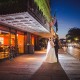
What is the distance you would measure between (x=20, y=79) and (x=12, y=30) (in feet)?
40.1

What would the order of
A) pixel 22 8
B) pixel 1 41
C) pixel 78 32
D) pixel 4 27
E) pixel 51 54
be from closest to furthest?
pixel 22 8
pixel 51 54
pixel 4 27
pixel 1 41
pixel 78 32

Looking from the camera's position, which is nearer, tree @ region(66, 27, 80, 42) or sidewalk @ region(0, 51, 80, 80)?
sidewalk @ region(0, 51, 80, 80)

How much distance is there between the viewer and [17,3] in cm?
1307

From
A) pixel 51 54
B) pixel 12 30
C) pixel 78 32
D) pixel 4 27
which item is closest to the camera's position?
pixel 51 54

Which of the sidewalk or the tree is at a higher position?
the tree

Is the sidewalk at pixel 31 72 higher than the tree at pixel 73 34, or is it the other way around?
the tree at pixel 73 34

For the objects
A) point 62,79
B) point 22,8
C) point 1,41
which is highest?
point 22,8

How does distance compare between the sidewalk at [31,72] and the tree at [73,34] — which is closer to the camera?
the sidewalk at [31,72]

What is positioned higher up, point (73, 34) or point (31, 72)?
point (73, 34)

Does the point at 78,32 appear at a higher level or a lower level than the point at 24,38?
higher

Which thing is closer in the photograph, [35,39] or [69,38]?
[35,39]

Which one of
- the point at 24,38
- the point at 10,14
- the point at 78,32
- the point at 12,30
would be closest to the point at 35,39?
the point at 24,38

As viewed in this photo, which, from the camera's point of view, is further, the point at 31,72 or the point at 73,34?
the point at 73,34

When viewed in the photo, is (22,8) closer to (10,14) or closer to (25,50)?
(10,14)
